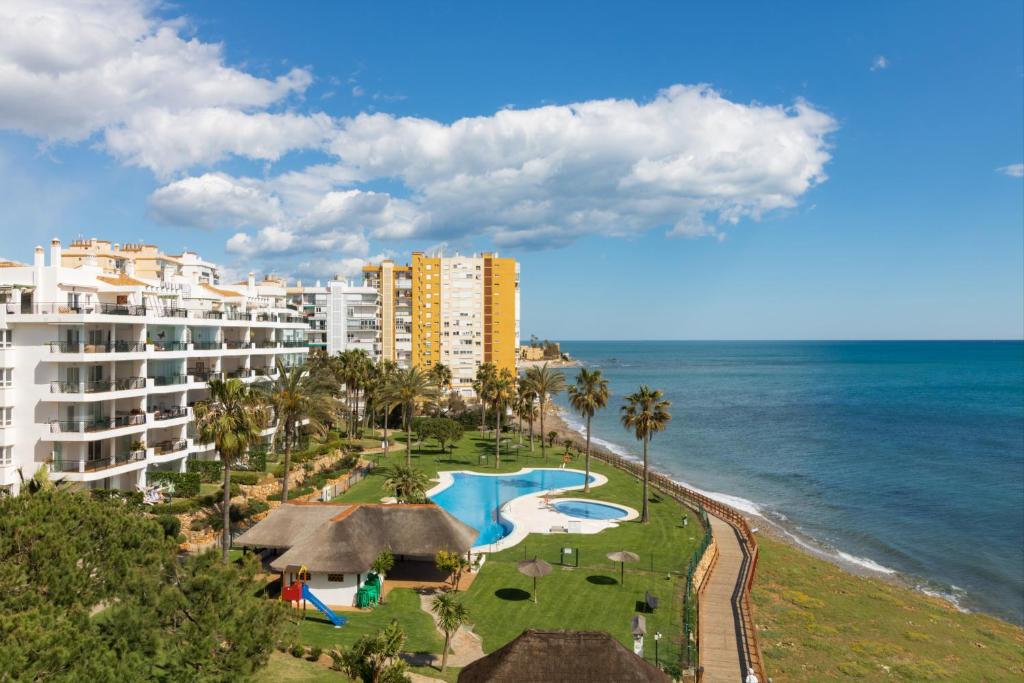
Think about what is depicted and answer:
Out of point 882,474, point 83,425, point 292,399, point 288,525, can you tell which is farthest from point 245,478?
point 882,474

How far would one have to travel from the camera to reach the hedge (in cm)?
4128

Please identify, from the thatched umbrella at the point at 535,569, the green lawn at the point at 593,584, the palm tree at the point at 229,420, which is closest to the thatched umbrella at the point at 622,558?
the green lawn at the point at 593,584

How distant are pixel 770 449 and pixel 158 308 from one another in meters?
72.3

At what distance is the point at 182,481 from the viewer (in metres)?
41.5

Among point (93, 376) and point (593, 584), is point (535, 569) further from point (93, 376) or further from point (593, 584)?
point (93, 376)

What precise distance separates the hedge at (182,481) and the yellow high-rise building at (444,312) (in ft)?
240

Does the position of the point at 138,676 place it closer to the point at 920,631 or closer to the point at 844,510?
the point at 920,631

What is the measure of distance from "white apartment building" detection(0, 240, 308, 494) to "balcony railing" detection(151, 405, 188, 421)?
98 mm

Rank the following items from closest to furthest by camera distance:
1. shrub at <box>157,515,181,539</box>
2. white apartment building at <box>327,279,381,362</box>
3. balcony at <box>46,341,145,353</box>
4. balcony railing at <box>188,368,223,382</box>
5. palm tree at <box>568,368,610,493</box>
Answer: shrub at <box>157,515,181,539</box> < balcony at <box>46,341,145,353</box> < balcony railing at <box>188,368,223,382</box> < palm tree at <box>568,368,610,493</box> < white apartment building at <box>327,279,381,362</box>

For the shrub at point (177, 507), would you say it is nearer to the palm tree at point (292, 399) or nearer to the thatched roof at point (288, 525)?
the palm tree at point (292, 399)

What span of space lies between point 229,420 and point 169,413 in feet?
56.5

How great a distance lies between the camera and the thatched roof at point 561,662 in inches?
761

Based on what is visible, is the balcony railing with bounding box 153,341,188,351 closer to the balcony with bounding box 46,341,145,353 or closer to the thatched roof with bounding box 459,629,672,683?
the balcony with bounding box 46,341,145,353

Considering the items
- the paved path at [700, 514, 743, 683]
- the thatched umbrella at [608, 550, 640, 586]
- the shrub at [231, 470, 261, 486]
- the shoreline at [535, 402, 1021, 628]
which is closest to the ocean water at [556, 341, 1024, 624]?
the shoreline at [535, 402, 1021, 628]
